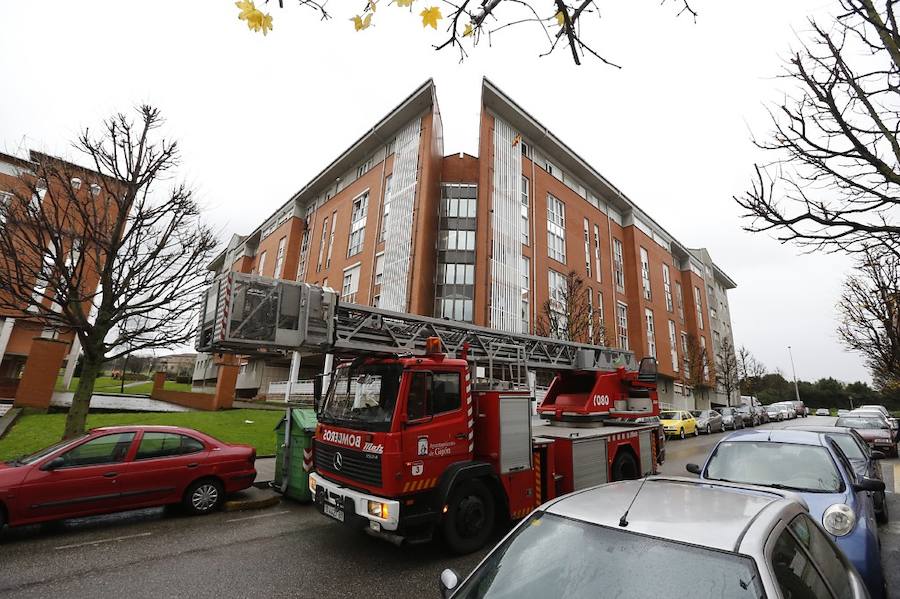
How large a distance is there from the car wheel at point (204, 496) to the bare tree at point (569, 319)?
18345mm

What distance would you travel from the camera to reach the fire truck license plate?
17.7 ft

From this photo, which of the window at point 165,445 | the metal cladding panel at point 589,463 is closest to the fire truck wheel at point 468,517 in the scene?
the metal cladding panel at point 589,463

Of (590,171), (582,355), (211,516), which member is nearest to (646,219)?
(590,171)

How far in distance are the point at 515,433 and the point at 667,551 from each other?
4.52m

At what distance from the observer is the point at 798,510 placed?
8.27ft

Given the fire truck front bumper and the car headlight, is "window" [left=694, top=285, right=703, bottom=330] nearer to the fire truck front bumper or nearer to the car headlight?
the car headlight

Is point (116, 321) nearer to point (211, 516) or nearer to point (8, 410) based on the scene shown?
point (211, 516)

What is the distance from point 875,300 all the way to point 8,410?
33.9m

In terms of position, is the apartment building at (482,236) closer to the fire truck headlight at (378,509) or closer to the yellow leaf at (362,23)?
the fire truck headlight at (378,509)

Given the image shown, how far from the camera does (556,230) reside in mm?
33000

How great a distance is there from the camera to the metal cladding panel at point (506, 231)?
26.9m

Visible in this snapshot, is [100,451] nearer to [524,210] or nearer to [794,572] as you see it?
[794,572]

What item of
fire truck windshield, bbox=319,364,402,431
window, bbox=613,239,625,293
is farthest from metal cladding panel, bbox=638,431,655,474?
window, bbox=613,239,625,293

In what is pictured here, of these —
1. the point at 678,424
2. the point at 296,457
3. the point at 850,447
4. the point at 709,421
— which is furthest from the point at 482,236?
the point at 850,447
